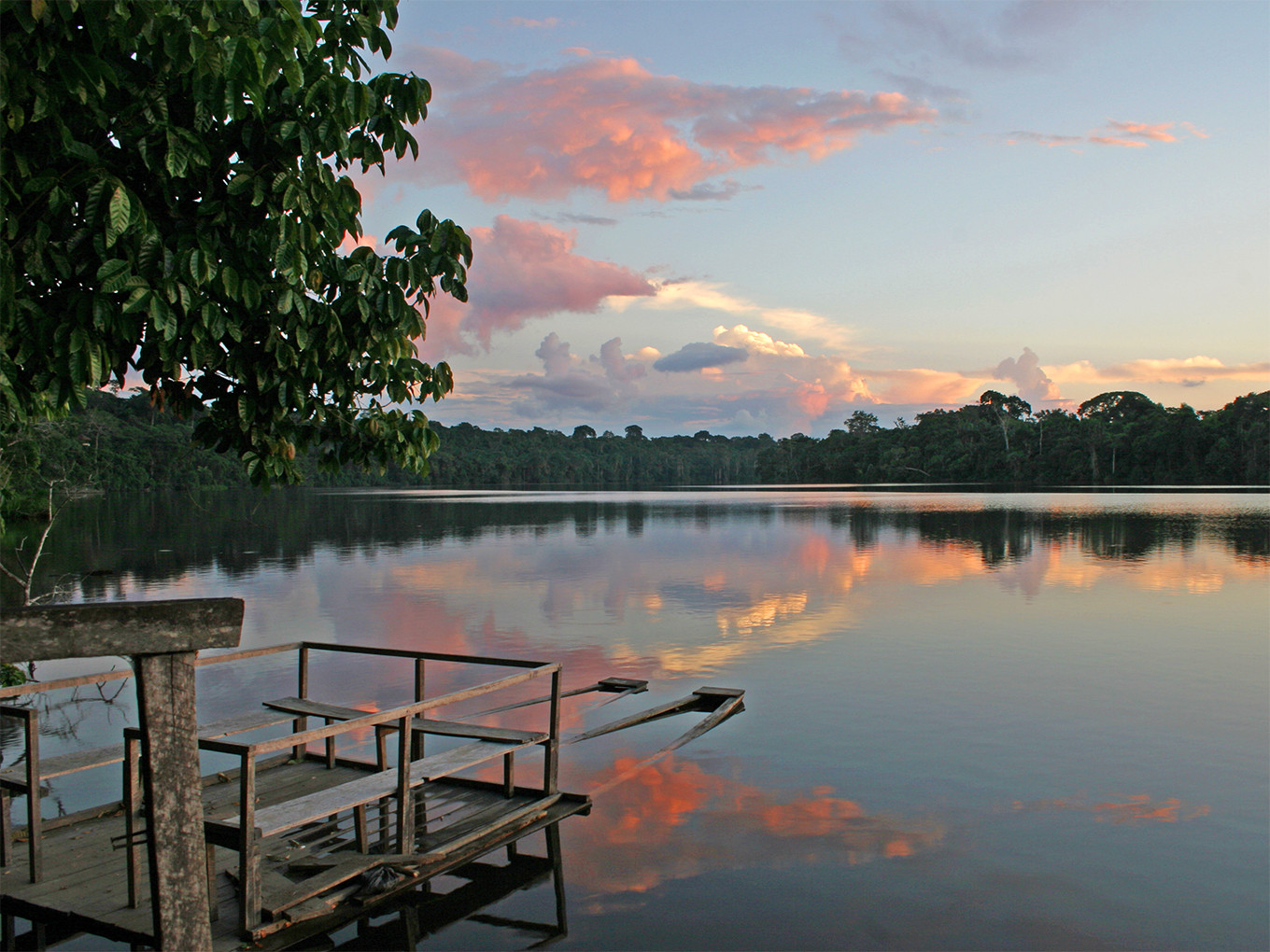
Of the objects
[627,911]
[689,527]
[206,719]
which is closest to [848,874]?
[627,911]

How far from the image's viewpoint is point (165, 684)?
156 inches

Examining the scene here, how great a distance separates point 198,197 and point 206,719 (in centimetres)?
1105

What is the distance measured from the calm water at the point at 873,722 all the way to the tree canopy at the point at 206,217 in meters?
5.04

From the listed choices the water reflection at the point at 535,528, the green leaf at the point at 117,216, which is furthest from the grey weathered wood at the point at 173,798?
the water reflection at the point at 535,528

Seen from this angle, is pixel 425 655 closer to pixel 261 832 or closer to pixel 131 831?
A: pixel 261 832

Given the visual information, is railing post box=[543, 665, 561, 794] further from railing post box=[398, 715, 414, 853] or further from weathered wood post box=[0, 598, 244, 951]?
weathered wood post box=[0, 598, 244, 951]

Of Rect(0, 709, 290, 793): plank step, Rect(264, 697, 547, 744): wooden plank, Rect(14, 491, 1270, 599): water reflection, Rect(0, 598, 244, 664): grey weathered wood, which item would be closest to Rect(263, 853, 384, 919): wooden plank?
Rect(0, 709, 290, 793): plank step

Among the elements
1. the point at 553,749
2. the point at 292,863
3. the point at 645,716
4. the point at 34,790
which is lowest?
the point at 645,716

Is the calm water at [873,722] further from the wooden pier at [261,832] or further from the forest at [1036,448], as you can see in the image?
the forest at [1036,448]

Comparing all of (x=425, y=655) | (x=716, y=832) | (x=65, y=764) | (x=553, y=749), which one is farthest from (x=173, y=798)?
(x=716, y=832)

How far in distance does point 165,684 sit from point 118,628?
0.35 meters

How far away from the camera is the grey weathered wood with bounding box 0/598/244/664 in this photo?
11.4 feet

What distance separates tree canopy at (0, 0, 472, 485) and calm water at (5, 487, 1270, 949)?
5040 millimetres

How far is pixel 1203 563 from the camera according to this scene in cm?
3678
